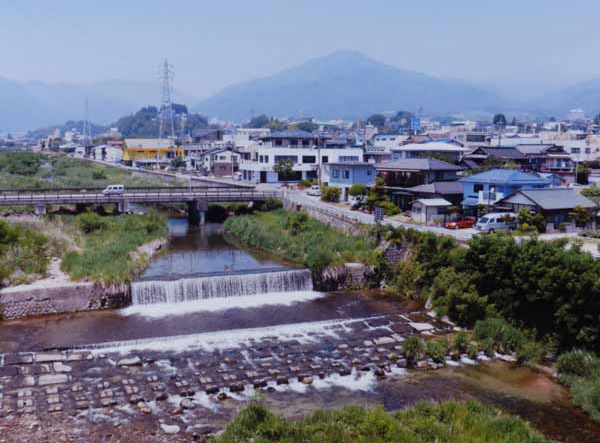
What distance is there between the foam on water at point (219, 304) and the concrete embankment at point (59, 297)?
0.86 meters

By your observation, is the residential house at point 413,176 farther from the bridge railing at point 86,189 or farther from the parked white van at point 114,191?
the parked white van at point 114,191

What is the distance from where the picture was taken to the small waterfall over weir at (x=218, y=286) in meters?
26.1

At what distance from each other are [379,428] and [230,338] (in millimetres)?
9482

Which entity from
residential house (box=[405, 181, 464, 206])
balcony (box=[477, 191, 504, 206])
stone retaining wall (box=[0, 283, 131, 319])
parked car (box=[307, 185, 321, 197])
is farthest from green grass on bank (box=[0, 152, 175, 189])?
balcony (box=[477, 191, 504, 206])

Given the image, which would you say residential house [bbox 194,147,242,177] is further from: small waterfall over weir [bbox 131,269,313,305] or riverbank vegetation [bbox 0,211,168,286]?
small waterfall over weir [bbox 131,269,313,305]

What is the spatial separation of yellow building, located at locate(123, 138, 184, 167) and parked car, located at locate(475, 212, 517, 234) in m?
67.6

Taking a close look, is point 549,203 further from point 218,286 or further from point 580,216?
point 218,286

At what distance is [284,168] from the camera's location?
5900 cm

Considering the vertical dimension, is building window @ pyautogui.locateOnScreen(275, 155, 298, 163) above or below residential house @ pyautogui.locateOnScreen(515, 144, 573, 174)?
below

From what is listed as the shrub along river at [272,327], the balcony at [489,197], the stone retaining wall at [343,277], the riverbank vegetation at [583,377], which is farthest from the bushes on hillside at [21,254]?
the balcony at [489,197]

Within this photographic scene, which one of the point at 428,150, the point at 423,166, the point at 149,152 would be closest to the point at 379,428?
the point at 423,166

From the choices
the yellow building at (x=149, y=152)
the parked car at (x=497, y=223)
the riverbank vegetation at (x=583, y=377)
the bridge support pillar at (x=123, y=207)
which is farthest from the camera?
the yellow building at (x=149, y=152)

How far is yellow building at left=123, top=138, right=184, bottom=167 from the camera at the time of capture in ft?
302

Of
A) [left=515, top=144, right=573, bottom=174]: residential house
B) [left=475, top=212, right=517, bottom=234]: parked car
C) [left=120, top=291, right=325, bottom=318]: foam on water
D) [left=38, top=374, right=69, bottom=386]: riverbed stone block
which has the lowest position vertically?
[left=120, top=291, right=325, bottom=318]: foam on water
